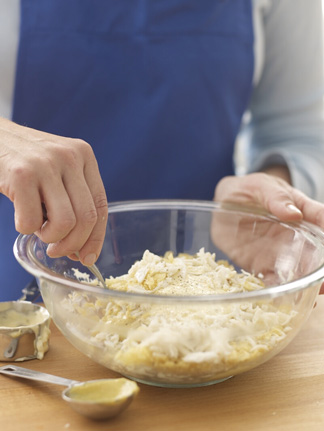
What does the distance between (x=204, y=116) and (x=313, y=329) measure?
0.62 metres

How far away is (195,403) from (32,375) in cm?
22

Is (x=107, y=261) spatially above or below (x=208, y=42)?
below

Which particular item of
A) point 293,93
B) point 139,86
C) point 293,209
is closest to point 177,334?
point 293,209

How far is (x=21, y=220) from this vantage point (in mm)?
676

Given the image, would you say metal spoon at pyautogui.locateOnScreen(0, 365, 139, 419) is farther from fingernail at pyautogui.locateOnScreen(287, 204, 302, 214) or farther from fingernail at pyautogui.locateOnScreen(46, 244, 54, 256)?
fingernail at pyautogui.locateOnScreen(287, 204, 302, 214)

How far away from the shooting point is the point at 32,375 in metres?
0.69

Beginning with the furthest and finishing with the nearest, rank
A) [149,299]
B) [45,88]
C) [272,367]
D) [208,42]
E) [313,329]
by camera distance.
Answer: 1. [208,42]
2. [45,88]
3. [313,329]
4. [272,367]
5. [149,299]

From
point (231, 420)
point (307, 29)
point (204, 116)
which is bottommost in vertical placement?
point (231, 420)

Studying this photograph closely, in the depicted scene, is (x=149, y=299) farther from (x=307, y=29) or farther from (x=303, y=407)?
(x=307, y=29)

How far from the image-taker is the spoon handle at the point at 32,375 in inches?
26.2

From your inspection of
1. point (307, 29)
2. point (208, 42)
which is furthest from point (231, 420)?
point (307, 29)

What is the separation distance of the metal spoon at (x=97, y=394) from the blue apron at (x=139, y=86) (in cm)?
59

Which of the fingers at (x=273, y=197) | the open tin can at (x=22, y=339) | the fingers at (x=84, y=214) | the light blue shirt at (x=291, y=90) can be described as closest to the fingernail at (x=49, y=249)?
the fingers at (x=84, y=214)

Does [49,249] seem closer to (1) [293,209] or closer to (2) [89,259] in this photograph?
(2) [89,259]
